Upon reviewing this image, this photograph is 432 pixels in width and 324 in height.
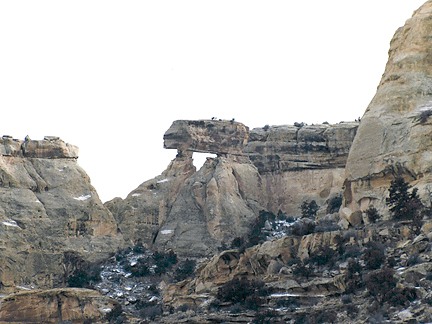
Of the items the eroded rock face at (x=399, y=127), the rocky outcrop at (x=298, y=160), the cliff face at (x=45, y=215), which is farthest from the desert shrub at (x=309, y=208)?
the eroded rock face at (x=399, y=127)

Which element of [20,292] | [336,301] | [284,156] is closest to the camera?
[336,301]

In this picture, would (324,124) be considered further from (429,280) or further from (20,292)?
(429,280)

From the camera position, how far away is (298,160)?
323ft

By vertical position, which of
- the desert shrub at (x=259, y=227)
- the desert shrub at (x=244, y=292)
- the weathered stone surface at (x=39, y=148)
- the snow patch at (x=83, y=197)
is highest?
the weathered stone surface at (x=39, y=148)

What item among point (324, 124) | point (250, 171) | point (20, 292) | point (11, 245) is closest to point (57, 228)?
point (11, 245)

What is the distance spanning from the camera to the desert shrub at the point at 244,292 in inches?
2443

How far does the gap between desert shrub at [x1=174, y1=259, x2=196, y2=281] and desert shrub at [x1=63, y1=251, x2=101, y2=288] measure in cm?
634

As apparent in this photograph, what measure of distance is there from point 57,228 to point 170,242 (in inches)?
408

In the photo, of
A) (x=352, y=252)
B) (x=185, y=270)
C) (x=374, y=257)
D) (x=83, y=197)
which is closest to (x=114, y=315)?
(x=185, y=270)

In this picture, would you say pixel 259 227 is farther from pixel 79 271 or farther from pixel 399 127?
pixel 399 127

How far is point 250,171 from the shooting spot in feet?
327

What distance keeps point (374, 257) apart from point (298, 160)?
40.1 meters

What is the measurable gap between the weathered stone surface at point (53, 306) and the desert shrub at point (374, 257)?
928 inches

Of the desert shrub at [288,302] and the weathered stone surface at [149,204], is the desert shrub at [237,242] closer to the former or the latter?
the weathered stone surface at [149,204]
